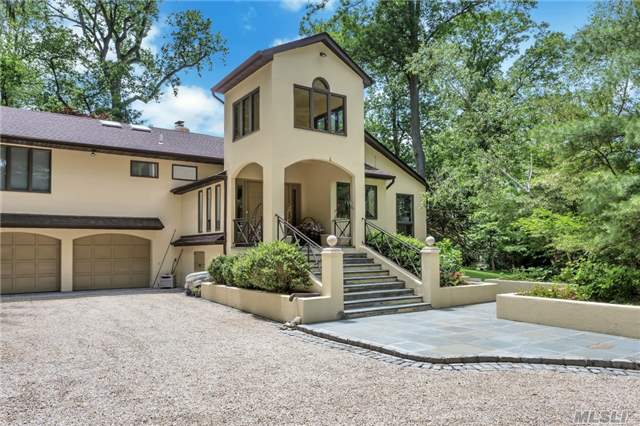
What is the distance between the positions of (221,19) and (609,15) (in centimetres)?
2542

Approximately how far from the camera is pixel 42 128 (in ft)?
53.5

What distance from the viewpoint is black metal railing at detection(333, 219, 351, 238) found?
1480 centimetres

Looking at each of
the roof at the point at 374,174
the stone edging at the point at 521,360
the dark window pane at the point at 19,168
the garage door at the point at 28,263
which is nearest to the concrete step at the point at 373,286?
the stone edging at the point at 521,360

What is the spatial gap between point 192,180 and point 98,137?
149 inches

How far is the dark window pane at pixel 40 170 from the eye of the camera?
15.6 metres

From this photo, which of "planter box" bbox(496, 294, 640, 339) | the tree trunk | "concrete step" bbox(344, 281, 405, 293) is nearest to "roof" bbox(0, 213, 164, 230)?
"concrete step" bbox(344, 281, 405, 293)

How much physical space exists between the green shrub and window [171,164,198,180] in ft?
46.9

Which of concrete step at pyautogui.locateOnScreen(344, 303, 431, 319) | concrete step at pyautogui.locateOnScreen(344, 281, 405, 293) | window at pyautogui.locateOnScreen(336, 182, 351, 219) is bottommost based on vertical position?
concrete step at pyautogui.locateOnScreen(344, 303, 431, 319)

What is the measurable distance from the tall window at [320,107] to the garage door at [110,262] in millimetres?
8279

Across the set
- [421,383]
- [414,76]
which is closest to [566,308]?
[421,383]

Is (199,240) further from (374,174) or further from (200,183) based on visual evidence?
(374,174)

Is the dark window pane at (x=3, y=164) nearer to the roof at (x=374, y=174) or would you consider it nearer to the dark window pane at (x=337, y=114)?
the dark window pane at (x=337, y=114)

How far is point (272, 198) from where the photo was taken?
12.7 meters

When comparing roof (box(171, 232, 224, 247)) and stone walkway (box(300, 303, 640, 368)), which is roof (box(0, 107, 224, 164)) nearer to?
roof (box(171, 232, 224, 247))
